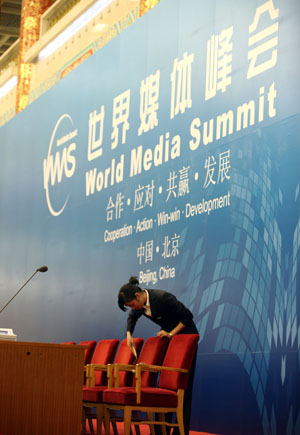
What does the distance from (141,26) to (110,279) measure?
2468 millimetres

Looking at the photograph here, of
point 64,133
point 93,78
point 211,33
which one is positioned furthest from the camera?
point 64,133

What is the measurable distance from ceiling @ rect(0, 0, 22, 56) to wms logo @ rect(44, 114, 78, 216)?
5.06m

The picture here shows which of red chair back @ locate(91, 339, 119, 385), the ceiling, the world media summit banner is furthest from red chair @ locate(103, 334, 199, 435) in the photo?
the ceiling

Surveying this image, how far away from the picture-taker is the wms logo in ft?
27.4

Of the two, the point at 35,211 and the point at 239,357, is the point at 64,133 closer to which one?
A: the point at 35,211

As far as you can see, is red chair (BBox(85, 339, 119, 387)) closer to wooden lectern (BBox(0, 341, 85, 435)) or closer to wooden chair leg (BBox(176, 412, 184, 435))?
wooden chair leg (BBox(176, 412, 184, 435))

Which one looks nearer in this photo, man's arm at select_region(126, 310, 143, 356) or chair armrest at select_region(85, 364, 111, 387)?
man's arm at select_region(126, 310, 143, 356)

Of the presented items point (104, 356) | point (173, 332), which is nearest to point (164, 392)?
point (173, 332)

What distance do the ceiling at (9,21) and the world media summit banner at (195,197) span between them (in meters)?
5.06

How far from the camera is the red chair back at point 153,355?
15.8ft

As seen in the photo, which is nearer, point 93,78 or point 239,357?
point 239,357

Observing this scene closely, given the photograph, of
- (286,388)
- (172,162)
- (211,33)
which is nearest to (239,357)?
(286,388)

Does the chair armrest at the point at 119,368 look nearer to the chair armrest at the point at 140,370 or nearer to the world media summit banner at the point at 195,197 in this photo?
the chair armrest at the point at 140,370

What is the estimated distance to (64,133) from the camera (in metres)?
8.61
